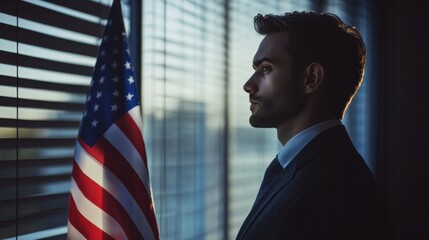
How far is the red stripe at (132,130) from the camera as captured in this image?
1204 millimetres

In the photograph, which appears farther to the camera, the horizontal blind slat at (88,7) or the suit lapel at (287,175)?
the horizontal blind slat at (88,7)

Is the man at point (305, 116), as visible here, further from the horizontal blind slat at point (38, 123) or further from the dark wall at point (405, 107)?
the dark wall at point (405, 107)

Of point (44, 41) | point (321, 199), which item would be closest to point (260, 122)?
point (321, 199)

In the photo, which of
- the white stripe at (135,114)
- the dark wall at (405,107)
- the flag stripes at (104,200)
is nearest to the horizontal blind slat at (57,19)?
the white stripe at (135,114)

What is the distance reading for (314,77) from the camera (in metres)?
1.16

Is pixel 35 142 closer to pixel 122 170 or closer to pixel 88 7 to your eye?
pixel 122 170

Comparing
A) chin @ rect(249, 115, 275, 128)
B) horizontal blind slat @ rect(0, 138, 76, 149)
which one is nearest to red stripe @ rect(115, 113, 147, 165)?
horizontal blind slat @ rect(0, 138, 76, 149)

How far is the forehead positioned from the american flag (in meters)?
0.38

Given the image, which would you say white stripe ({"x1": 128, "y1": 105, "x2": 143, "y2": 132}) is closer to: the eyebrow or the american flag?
the american flag

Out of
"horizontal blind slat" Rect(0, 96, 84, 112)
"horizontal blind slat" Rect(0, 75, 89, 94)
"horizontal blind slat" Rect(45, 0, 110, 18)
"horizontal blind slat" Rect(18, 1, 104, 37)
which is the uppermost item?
"horizontal blind slat" Rect(45, 0, 110, 18)

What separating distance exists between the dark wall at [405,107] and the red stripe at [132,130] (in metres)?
2.80

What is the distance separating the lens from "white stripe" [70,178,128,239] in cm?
113

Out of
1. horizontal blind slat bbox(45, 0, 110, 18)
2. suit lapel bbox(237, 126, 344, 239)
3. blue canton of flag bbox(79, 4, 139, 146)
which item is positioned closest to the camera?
suit lapel bbox(237, 126, 344, 239)

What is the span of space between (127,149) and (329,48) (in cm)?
62
